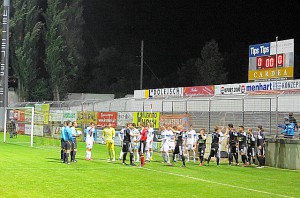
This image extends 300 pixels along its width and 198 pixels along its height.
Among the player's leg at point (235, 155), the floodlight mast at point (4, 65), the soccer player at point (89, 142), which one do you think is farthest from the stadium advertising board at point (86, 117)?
the player's leg at point (235, 155)

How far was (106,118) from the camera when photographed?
1847 inches

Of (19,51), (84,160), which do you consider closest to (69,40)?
(19,51)

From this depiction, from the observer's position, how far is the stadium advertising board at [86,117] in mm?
48812

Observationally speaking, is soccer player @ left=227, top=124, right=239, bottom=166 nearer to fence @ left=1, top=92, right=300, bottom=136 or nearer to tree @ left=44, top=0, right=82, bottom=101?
fence @ left=1, top=92, right=300, bottom=136

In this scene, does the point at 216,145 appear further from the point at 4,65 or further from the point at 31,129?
the point at 4,65

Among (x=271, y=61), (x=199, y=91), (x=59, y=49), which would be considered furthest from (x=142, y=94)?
(x=271, y=61)

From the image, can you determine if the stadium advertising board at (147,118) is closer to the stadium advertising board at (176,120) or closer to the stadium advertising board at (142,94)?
the stadium advertising board at (176,120)

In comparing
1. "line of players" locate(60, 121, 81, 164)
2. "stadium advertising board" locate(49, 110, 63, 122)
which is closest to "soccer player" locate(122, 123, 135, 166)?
"line of players" locate(60, 121, 81, 164)

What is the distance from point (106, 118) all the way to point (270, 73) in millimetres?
15419

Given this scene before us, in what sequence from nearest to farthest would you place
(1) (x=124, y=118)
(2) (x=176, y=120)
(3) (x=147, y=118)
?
1. (2) (x=176, y=120)
2. (3) (x=147, y=118)
3. (1) (x=124, y=118)

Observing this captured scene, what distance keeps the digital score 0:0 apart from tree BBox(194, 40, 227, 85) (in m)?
38.3

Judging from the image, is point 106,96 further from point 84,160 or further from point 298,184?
point 298,184

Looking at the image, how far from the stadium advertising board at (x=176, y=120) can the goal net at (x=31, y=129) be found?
9.61 m

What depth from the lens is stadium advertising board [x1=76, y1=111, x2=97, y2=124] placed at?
160 feet
